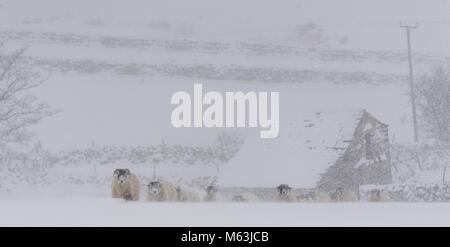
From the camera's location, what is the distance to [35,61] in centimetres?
497

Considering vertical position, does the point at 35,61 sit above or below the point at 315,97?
above

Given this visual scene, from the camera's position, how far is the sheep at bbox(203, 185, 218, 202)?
15.6 ft

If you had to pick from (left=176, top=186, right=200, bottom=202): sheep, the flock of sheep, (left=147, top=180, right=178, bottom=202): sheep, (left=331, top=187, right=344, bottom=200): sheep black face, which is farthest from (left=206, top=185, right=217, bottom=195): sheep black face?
(left=331, top=187, right=344, bottom=200): sheep black face

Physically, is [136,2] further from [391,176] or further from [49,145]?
[391,176]

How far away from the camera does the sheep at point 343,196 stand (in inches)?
187

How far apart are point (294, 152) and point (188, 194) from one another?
111 cm

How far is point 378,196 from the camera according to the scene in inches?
188

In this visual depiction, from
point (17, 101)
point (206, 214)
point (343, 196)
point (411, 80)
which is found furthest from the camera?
point (411, 80)

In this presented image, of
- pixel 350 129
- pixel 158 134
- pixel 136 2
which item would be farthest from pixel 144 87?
pixel 350 129

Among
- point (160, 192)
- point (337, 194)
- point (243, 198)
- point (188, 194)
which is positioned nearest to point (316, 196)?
point (337, 194)

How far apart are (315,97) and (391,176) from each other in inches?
42.0

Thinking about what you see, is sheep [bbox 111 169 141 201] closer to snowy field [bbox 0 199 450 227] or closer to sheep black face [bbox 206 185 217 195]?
snowy field [bbox 0 199 450 227]

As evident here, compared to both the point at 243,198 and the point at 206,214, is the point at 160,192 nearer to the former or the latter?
the point at 206,214

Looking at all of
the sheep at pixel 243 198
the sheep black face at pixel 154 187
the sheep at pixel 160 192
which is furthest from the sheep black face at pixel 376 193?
the sheep black face at pixel 154 187
